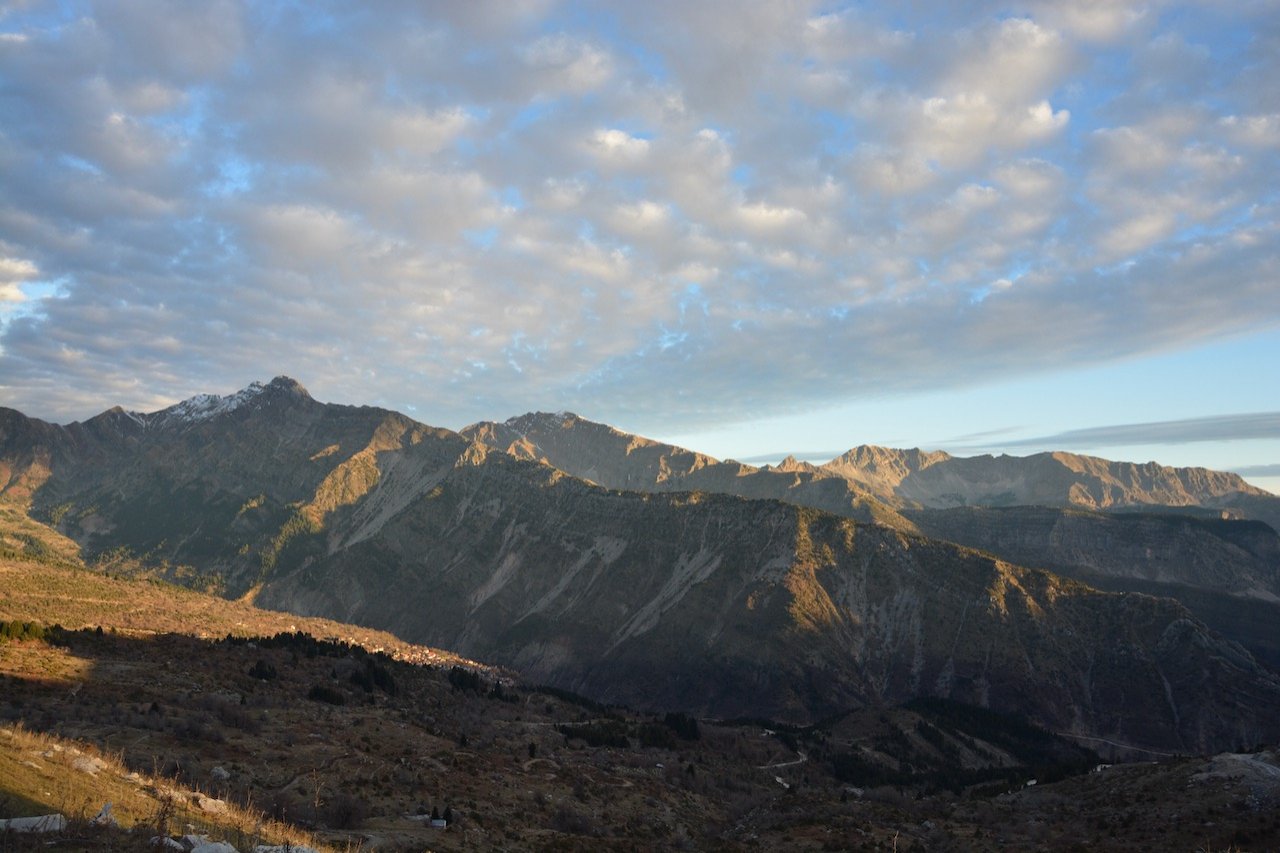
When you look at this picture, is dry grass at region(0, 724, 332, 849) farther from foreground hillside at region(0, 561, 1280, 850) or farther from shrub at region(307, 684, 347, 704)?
shrub at region(307, 684, 347, 704)

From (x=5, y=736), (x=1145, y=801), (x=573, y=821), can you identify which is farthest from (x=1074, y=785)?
(x=5, y=736)

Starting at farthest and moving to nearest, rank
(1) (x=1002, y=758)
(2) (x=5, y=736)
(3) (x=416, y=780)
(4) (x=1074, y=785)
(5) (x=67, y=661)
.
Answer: (1) (x=1002, y=758), (5) (x=67, y=661), (4) (x=1074, y=785), (3) (x=416, y=780), (2) (x=5, y=736)

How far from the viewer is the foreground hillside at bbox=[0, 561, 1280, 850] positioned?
45219 millimetres

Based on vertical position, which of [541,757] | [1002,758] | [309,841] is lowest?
[1002,758]

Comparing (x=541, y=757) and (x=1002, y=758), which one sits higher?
(x=541, y=757)

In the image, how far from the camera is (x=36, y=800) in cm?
3431

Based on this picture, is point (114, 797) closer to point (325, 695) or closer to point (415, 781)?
point (415, 781)

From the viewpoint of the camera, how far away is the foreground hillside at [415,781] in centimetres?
4522

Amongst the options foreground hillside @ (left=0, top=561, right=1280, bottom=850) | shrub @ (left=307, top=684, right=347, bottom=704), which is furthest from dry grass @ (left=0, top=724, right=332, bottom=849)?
shrub @ (left=307, top=684, right=347, bottom=704)

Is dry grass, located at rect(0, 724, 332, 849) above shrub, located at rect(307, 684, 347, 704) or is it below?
above

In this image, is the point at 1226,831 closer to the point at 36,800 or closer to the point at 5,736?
the point at 36,800

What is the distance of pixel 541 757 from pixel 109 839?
74.9 m

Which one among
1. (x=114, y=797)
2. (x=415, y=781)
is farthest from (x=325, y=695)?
(x=114, y=797)

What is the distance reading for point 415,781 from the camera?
229 ft
